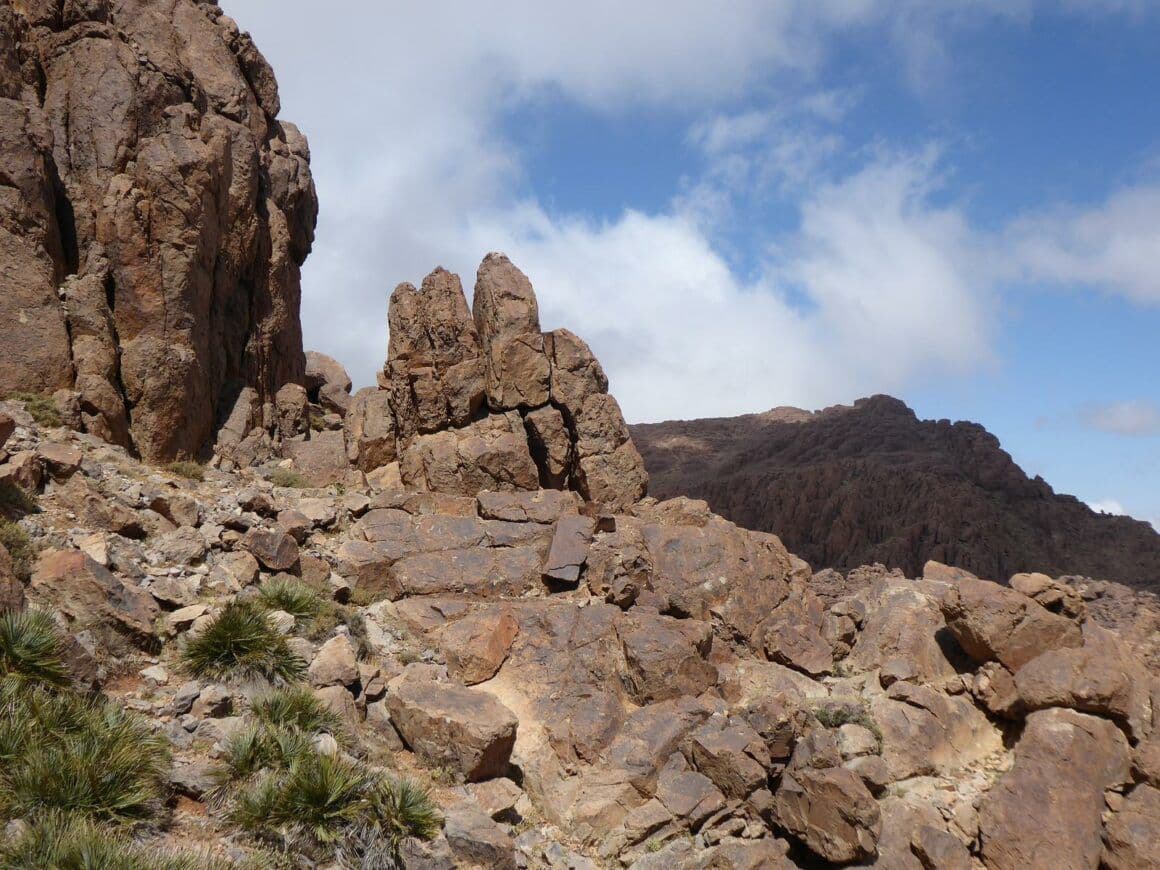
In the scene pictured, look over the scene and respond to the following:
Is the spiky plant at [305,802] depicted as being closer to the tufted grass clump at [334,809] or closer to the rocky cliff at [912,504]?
the tufted grass clump at [334,809]

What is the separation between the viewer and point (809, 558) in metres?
45.6

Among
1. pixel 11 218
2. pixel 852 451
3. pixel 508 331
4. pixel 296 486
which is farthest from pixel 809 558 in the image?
pixel 11 218

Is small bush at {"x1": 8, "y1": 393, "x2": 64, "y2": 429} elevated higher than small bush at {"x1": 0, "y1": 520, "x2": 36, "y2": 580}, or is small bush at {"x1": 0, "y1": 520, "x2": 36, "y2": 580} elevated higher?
small bush at {"x1": 8, "y1": 393, "x2": 64, "y2": 429}

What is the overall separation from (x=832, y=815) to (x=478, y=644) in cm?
708

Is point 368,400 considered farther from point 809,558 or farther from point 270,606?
point 809,558

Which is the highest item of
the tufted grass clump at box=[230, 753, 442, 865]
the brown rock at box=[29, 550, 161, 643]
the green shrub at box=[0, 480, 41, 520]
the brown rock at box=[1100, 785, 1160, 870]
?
the green shrub at box=[0, 480, 41, 520]

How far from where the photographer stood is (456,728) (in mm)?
12000

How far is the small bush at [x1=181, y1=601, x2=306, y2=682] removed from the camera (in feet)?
37.2

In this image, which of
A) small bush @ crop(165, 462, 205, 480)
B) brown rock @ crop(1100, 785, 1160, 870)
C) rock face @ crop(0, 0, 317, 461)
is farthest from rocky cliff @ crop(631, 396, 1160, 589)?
small bush @ crop(165, 462, 205, 480)

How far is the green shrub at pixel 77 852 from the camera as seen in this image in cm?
652

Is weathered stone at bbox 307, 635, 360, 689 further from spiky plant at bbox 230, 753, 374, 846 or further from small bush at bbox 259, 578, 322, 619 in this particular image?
spiky plant at bbox 230, 753, 374, 846

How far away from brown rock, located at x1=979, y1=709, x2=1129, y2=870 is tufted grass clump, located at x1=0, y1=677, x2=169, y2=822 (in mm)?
12813

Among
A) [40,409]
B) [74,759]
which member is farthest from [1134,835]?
[40,409]

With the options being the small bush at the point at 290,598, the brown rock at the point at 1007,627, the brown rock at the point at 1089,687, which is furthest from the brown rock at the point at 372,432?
the brown rock at the point at 1089,687
